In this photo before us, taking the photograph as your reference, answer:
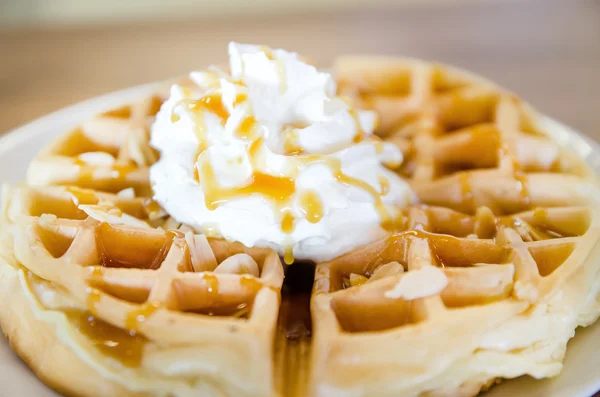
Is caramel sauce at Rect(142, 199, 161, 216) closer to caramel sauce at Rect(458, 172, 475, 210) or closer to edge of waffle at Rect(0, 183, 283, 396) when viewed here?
edge of waffle at Rect(0, 183, 283, 396)

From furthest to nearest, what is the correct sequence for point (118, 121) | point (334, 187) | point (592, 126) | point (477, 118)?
point (592, 126) < point (477, 118) < point (118, 121) < point (334, 187)

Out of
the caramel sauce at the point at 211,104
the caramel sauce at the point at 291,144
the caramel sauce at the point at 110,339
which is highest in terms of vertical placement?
the caramel sauce at the point at 211,104

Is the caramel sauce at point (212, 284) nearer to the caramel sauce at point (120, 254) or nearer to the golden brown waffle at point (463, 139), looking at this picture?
the caramel sauce at point (120, 254)

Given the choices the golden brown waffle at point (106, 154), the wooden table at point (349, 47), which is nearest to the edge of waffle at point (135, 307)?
the golden brown waffle at point (106, 154)

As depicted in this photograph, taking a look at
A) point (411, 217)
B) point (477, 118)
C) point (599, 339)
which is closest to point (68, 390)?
point (411, 217)

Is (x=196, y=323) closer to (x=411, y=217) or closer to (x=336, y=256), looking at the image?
(x=336, y=256)

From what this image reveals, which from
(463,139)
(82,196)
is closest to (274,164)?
(82,196)

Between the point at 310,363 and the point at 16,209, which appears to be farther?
the point at 16,209

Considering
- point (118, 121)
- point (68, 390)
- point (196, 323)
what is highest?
point (118, 121)
